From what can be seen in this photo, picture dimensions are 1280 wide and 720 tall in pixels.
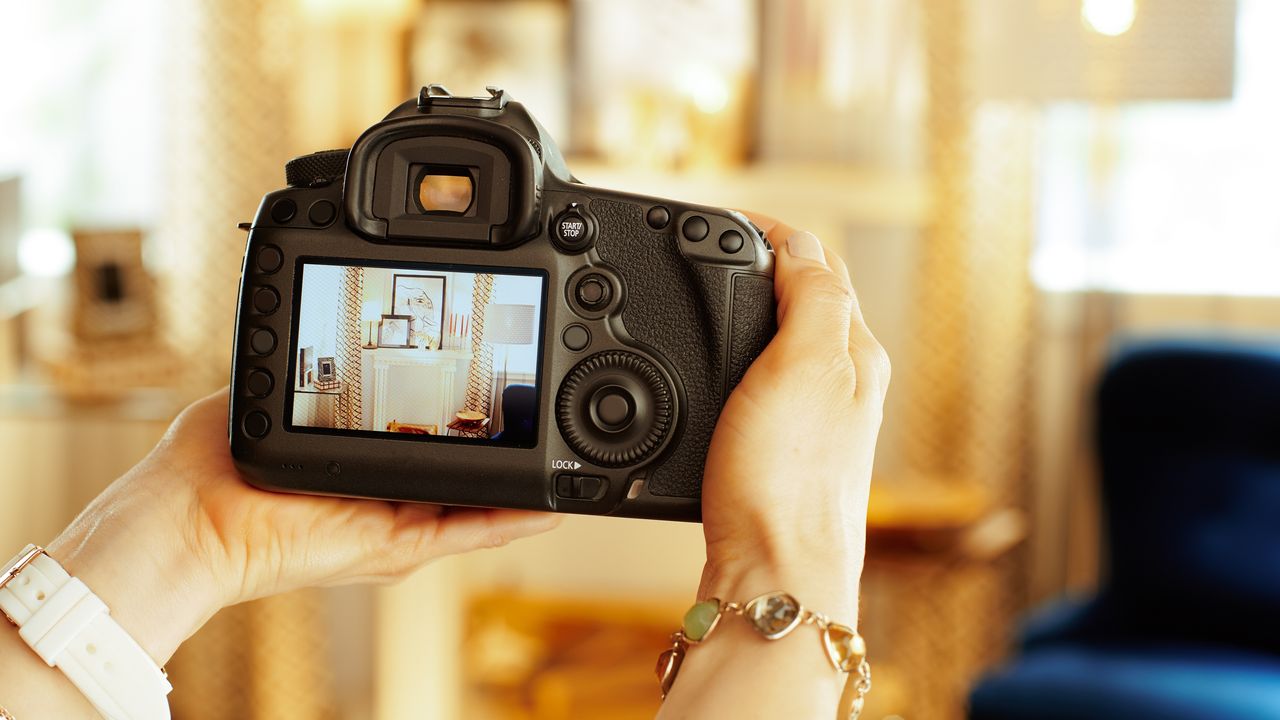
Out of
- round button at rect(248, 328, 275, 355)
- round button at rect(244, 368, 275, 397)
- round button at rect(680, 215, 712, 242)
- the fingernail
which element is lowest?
round button at rect(244, 368, 275, 397)

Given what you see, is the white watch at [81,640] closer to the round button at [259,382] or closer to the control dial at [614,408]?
the round button at [259,382]

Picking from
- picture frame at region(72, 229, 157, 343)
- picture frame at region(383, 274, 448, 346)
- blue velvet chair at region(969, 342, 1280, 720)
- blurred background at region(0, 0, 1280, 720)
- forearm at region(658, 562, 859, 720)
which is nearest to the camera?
forearm at region(658, 562, 859, 720)

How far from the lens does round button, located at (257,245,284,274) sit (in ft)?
2.44

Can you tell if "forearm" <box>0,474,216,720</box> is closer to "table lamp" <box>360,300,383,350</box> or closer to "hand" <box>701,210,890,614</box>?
"table lamp" <box>360,300,383,350</box>

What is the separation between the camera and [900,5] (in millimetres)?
2559

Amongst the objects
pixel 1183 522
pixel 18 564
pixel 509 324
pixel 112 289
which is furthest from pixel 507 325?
pixel 112 289

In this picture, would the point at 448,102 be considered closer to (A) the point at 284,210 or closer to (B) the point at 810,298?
(A) the point at 284,210

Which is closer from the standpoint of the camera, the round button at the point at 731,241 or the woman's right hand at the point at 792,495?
the woman's right hand at the point at 792,495

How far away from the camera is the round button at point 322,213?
747 millimetres

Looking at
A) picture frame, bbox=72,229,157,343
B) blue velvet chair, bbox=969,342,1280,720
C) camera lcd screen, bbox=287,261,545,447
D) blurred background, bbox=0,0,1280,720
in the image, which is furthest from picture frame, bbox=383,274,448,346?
picture frame, bbox=72,229,157,343

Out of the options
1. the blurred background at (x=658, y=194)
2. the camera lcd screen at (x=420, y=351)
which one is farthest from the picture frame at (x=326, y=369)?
the blurred background at (x=658, y=194)

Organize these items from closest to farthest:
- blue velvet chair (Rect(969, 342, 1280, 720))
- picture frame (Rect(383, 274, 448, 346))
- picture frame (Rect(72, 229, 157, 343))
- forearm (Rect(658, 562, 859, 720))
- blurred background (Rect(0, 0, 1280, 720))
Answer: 1. forearm (Rect(658, 562, 859, 720))
2. picture frame (Rect(383, 274, 448, 346))
3. blue velvet chair (Rect(969, 342, 1280, 720))
4. blurred background (Rect(0, 0, 1280, 720))
5. picture frame (Rect(72, 229, 157, 343))

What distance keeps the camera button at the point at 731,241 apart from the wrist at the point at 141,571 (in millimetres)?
382

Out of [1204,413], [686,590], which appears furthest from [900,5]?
[686,590]
